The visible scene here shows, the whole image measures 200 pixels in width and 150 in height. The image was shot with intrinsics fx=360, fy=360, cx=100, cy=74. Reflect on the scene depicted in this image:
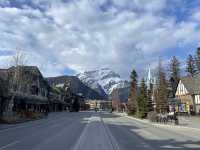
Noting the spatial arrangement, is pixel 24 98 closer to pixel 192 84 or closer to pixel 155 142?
pixel 192 84

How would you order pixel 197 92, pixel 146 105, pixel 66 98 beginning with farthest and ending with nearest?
pixel 66 98 < pixel 197 92 < pixel 146 105

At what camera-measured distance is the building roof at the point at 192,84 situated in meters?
77.1

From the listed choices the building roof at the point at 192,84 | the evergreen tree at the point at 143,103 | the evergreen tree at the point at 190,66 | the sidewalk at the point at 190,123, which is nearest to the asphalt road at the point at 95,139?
the sidewalk at the point at 190,123

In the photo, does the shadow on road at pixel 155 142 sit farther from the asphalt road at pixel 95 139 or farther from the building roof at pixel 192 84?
the building roof at pixel 192 84

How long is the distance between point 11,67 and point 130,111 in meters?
29.0

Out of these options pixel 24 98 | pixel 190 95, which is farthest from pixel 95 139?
pixel 190 95

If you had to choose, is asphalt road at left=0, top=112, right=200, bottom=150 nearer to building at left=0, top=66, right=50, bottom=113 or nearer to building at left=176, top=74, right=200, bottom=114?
building at left=0, top=66, right=50, bottom=113

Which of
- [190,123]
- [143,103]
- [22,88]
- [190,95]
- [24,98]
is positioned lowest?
[190,123]

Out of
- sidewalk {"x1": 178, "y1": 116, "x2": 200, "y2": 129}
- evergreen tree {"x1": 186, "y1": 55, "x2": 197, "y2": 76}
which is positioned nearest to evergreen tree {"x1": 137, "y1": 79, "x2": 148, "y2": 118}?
sidewalk {"x1": 178, "y1": 116, "x2": 200, "y2": 129}

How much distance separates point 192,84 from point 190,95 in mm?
3428

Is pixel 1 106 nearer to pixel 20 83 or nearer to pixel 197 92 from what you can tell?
pixel 20 83

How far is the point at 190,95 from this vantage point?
77.8m

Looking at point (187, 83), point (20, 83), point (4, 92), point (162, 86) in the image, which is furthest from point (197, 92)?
point (4, 92)

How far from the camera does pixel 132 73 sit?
3922 inches
